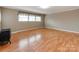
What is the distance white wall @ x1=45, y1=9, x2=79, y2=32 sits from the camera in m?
7.70

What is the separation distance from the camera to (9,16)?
619cm

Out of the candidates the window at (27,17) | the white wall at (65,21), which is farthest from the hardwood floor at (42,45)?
the window at (27,17)

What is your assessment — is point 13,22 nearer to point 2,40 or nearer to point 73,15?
point 2,40

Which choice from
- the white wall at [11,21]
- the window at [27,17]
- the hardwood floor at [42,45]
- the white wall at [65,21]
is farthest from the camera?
the window at [27,17]

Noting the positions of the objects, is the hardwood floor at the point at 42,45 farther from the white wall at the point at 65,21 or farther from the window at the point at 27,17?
the window at the point at 27,17

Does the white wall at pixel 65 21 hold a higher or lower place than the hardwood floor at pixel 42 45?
higher

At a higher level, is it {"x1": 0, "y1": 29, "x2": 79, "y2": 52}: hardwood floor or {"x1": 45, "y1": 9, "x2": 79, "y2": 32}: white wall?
{"x1": 45, "y1": 9, "x2": 79, "y2": 32}: white wall

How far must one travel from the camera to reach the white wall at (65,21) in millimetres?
7695

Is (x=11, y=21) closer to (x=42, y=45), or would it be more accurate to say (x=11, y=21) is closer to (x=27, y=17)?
(x=27, y=17)

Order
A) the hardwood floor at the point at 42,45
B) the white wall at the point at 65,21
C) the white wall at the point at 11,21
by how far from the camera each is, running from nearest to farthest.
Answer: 1. the hardwood floor at the point at 42,45
2. the white wall at the point at 11,21
3. the white wall at the point at 65,21

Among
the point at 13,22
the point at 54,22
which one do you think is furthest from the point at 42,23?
the point at 13,22

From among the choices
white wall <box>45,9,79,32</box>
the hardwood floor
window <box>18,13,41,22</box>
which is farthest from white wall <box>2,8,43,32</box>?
white wall <box>45,9,79,32</box>

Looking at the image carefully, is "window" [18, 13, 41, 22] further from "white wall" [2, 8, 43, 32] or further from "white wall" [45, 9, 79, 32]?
"white wall" [45, 9, 79, 32]
